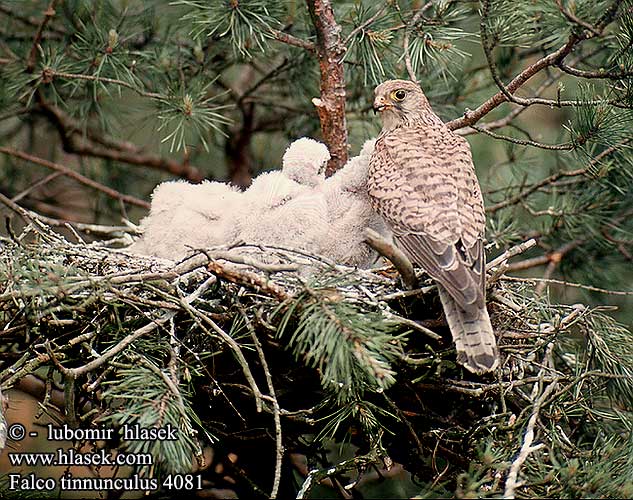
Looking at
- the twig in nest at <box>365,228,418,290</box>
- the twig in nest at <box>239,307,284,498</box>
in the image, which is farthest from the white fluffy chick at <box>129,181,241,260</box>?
the twig in nest at <box>365,228,418,290</box>

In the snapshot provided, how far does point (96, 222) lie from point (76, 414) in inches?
72.8

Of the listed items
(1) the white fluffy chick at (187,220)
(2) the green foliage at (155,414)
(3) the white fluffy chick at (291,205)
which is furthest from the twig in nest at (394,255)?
(1) the white fluffy chick at (187,220)

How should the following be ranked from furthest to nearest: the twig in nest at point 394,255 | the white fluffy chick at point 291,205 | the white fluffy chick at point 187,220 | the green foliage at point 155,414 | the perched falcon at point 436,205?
the white fluffy chick at point 187,220
the white fluffy chick at point 291,205
the perched falcon at point 436,205
the twig in nest at point 394,255
the green foliage at point 155,414

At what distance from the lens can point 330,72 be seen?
310 centimetres

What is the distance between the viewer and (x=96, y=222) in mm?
4082

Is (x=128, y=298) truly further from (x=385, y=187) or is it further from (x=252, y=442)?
(x=385, y=187)

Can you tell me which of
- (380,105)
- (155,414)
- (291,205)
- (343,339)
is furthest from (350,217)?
(155,414)

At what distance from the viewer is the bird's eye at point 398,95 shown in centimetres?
312

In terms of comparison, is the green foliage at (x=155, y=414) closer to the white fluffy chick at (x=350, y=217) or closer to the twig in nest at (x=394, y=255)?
the twig in nest at (x=394, y=255)

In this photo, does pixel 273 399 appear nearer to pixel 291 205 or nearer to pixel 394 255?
pixel 394 255

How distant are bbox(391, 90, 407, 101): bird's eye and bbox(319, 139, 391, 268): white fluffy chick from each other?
185mm

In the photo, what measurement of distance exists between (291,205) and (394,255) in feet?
2.25

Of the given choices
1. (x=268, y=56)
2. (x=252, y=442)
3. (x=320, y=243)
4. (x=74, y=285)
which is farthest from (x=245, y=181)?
(x=74, y=285)

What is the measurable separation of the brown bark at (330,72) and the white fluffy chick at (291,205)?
173 mm
